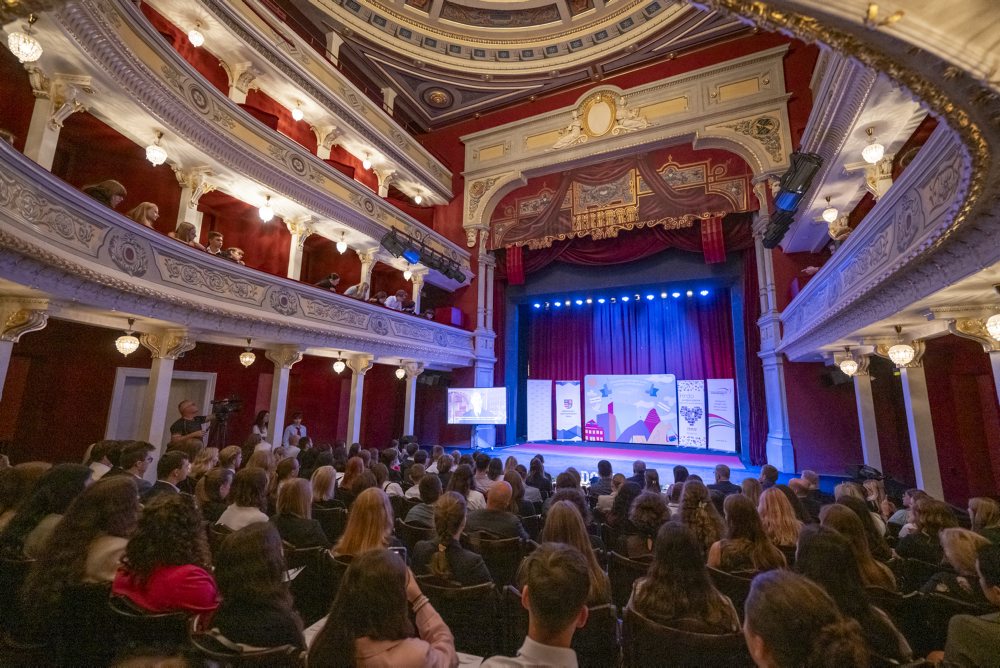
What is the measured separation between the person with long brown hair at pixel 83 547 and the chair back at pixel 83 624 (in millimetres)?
42

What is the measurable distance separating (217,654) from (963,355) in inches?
362

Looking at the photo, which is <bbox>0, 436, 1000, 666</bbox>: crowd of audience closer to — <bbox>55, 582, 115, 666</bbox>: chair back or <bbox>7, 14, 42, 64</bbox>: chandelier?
<bbox>55, 582, 115, 666</bbox>: chair back

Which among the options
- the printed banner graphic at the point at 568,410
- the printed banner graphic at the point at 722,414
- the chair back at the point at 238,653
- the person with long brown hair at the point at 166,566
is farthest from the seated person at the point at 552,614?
the printed banner graphic at the point at 568,410

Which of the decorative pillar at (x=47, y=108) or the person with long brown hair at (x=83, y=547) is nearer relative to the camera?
the person with long brown hair at (x=83, y=547)

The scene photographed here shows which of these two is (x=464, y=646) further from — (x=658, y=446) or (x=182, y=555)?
(x=658, y=446)

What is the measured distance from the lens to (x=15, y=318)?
4461 mm

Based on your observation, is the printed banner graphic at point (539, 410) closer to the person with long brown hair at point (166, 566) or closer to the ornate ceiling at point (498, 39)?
the ornate ceiling at point (498, 39)

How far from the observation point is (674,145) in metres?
11.5

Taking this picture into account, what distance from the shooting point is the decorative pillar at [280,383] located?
8094 millimetres

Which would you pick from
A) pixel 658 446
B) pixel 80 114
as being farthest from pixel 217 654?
pixel 658 446

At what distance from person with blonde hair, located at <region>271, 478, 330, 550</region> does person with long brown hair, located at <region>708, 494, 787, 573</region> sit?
2.55 metres

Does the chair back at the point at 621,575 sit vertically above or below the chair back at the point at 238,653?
below

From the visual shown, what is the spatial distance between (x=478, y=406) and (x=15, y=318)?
8.95m

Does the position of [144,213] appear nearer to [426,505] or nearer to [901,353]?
[426,505]
